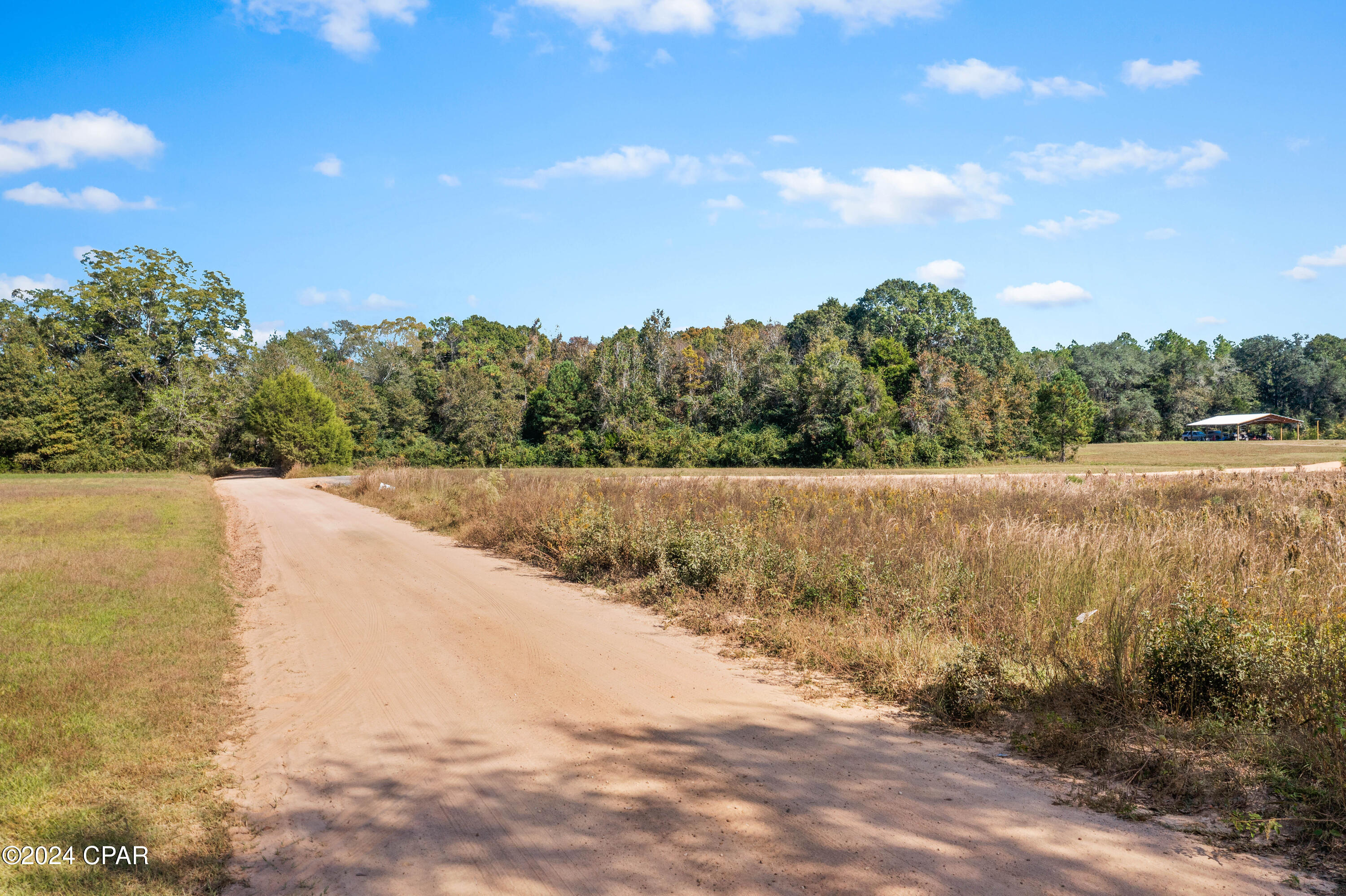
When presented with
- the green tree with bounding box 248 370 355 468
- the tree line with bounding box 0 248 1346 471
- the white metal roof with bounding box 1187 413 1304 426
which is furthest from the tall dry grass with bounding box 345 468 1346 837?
the white metal roof with bounding box 1187 413 1304 426

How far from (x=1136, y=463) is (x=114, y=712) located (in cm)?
5418

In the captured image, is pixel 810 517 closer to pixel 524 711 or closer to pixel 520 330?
pixel 524 711

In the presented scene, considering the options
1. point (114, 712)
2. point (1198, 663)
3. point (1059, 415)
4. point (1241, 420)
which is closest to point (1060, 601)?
point (1198, 663)

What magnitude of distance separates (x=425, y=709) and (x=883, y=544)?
6366 mm

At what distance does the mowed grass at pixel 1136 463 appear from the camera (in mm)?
38781

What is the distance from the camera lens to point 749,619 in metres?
8.90

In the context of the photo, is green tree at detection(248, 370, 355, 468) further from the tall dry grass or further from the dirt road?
the dirt road

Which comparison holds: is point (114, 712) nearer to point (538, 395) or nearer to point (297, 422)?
point (297, 422)

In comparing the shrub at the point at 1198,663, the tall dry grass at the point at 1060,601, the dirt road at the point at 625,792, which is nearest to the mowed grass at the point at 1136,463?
the tall dry grass at the point at 1060,601

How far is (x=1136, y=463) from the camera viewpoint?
48.2 meters

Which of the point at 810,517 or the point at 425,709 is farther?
the point at 810,517

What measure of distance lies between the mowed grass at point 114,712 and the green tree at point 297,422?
4164 cm

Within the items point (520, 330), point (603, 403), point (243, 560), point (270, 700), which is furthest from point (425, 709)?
point (520, 330)

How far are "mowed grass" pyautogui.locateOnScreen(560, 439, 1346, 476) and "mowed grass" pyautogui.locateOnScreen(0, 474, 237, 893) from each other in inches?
808
